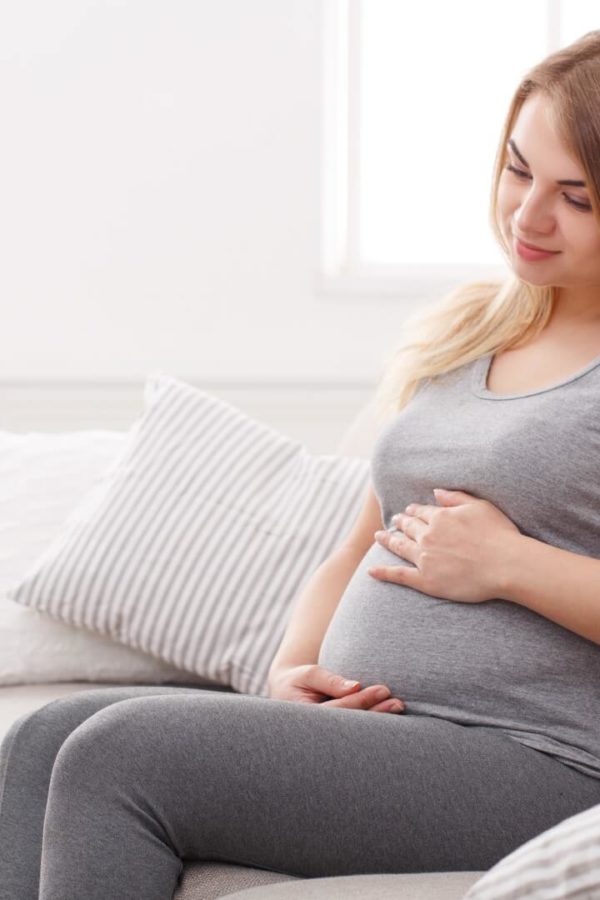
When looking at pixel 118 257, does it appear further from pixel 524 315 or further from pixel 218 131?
pixel 524 315

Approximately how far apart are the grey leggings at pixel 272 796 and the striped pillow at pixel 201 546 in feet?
1.66

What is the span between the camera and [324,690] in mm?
1228

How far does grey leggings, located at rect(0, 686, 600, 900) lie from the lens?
0.99 metres

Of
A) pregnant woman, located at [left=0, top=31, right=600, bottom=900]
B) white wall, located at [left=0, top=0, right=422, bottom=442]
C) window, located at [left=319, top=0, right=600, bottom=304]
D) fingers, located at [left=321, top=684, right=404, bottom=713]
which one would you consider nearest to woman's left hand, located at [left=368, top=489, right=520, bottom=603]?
pregnant woman, located at [left=0, top=31, right=600, bottom=900]

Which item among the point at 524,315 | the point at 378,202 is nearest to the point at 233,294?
the point at 378,202

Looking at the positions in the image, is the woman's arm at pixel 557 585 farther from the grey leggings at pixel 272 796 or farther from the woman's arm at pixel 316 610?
the woman's arm at pixel 316 610

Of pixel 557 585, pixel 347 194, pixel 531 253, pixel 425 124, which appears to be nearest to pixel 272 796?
pixel 557 585

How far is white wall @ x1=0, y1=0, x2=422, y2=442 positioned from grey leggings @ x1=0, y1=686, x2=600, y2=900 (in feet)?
5.68

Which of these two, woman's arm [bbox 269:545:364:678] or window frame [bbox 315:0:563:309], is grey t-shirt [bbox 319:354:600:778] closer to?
woman's arm [bbox 269:545:364:678]

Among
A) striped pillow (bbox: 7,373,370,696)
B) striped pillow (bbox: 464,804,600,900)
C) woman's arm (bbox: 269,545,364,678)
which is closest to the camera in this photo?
striped pillow (bbox: 464,804,600,900)

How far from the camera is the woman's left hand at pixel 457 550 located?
1153 mm

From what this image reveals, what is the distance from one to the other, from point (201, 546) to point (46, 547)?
27 cm

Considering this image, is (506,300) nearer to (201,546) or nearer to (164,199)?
(201,546)

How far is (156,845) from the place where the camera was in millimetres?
996
